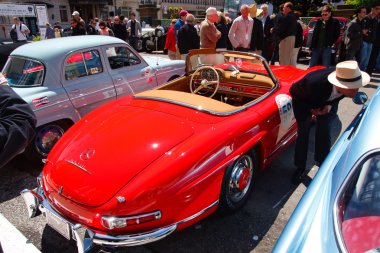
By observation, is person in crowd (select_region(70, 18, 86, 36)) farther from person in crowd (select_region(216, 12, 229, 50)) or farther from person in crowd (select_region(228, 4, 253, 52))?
person in crowd (select_region(228, 4, 253, 52))

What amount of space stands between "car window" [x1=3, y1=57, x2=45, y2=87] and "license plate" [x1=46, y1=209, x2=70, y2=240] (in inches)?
85.5

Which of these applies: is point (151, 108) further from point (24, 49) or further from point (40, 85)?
point (24, 49)

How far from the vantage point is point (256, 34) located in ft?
22.8

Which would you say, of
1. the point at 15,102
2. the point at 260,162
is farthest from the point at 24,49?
the point at 260,162

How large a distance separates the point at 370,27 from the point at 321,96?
5.77 m

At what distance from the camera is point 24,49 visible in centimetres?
421

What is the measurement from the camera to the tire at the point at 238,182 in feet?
8.34

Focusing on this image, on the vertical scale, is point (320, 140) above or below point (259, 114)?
below

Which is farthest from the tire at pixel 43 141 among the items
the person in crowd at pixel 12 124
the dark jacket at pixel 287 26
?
the dark jacket at pixel 287 26

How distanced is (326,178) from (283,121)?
1.54 meters

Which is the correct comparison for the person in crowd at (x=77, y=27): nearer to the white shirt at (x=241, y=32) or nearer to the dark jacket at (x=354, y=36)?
the white shirt at (x=241, y=32)

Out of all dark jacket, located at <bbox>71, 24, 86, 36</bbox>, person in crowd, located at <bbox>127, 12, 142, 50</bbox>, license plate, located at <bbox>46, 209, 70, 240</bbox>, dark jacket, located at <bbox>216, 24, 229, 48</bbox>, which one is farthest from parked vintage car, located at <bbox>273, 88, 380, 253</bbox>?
person in crowd, located at <bbox>127, 12, 142, 50</bbox>

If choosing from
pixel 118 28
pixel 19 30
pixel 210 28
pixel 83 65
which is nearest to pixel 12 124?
pixel 83 65

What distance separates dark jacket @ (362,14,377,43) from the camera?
289 inches
